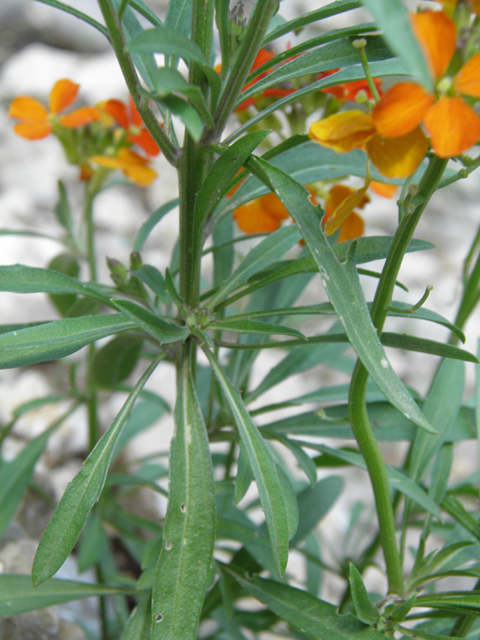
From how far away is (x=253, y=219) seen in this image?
71 cm

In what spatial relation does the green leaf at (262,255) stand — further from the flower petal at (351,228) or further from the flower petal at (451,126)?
the flower petal at (451,126)

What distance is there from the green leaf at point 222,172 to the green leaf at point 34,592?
0.43m

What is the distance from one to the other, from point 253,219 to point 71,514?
43 centimetres

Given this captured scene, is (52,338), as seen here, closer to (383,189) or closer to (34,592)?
(34,592)

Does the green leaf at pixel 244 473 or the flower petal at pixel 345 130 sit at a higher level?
the flower petal at pixel 345 130

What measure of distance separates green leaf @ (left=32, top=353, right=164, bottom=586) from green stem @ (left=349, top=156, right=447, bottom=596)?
0.22m

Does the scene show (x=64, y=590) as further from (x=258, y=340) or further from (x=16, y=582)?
(x=258, y=340)

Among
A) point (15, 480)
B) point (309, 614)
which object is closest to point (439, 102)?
point (309, 614)

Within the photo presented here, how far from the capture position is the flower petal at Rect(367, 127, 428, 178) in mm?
358

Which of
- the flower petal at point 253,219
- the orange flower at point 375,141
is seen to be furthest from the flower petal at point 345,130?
the flower petal at point 253,219

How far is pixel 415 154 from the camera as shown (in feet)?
1.18

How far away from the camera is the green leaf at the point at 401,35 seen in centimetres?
23

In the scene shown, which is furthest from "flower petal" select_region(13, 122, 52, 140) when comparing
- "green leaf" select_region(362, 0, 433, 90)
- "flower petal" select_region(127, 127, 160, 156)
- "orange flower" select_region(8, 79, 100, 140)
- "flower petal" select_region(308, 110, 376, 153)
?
"green leaf" select_region(362, 0, 433, 90)

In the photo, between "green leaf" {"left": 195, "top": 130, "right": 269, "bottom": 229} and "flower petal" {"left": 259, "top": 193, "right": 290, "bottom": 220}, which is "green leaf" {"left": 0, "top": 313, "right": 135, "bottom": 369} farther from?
"flower petal" {"left": 259, "top": 193, "right": 290, "bottom": 220}
